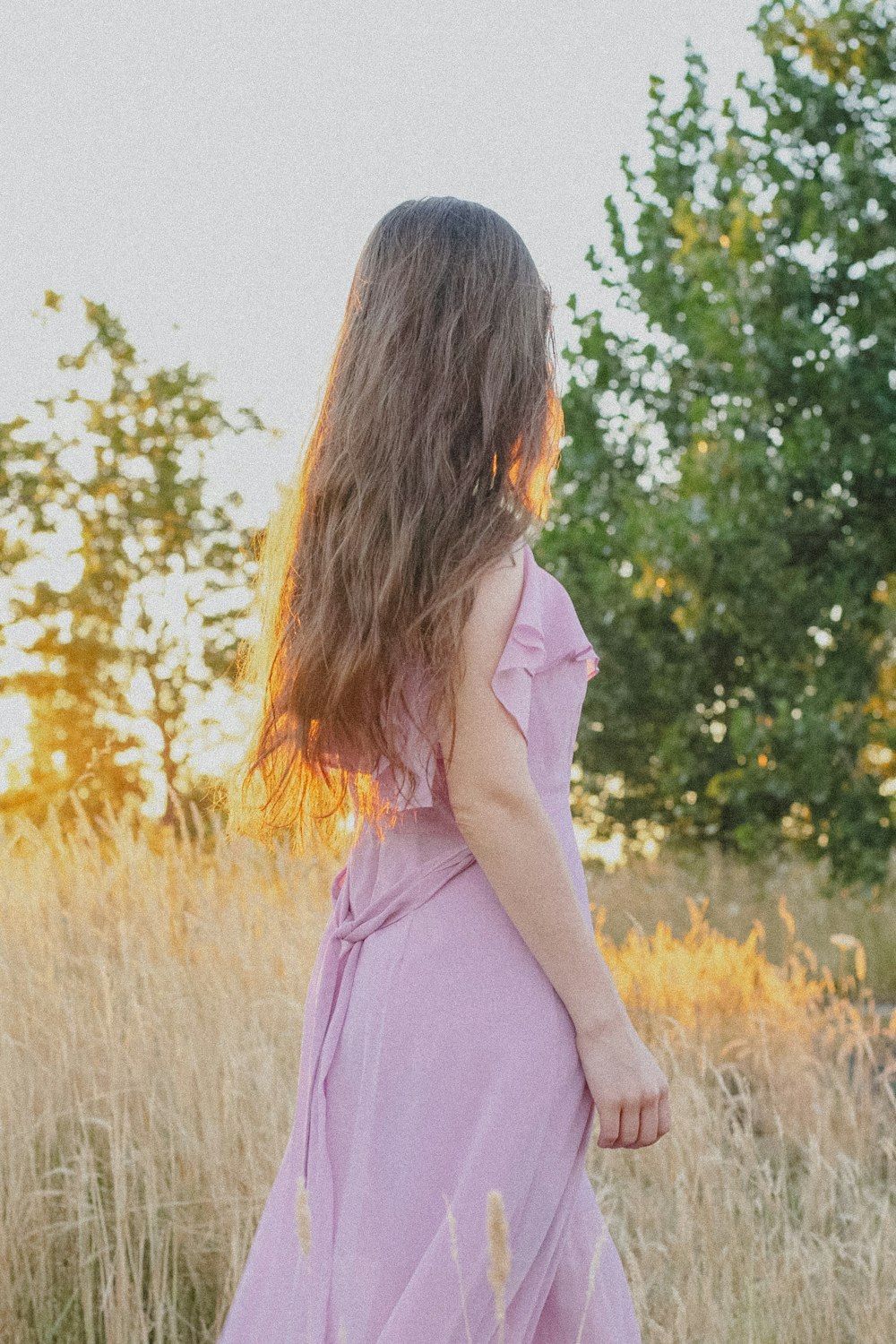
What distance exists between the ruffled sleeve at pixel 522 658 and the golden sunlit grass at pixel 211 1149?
0.82 metres

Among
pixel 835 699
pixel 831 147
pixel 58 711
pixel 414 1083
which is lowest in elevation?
pixel 414 1083

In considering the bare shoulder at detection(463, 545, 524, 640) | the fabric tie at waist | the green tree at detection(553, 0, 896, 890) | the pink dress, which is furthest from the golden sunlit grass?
the green tree at detection(553, 0, 896, 890)

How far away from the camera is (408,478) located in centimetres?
162

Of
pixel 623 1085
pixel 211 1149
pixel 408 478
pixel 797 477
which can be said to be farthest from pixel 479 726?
pixel 797 477

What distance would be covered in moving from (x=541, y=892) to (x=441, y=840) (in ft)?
0.61

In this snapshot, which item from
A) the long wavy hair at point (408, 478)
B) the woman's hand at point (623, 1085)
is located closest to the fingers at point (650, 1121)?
the woman's hand at point (623, 1085)

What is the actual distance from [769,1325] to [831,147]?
7.48m

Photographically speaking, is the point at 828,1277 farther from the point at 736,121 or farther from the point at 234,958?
the point at 736,121

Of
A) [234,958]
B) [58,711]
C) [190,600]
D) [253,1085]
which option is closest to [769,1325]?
[253,1085]

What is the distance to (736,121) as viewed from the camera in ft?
29.3

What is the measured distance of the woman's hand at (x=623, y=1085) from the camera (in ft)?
4.86

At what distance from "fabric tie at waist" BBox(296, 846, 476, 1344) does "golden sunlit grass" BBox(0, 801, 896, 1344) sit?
0.49m

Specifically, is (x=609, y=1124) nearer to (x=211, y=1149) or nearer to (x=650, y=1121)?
(x=650, y=1121)

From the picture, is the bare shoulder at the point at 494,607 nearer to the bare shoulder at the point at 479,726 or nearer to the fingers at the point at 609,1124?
the bare shoulder at the point at 479,726
